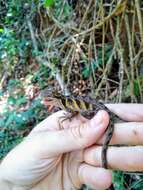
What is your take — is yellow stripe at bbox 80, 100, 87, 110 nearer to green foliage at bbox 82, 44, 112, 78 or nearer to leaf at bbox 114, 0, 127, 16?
leaf at bbox 114, 0, 127, 16

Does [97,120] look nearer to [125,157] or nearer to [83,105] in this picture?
[125,157]

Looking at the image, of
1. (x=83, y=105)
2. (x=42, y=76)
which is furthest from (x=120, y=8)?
(x=42, y=76)

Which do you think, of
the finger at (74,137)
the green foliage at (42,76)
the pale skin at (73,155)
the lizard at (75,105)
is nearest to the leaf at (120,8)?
the lizard at (75,105)

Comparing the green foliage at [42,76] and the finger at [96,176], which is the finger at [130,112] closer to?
the finger at [96,176]

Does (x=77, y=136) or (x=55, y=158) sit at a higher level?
(x=77, y=136)

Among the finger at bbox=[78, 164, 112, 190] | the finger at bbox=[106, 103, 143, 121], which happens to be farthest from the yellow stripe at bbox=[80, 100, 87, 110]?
the finger at bbox=[78, 164, 112, 190]

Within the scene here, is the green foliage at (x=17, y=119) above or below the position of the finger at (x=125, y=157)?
below
